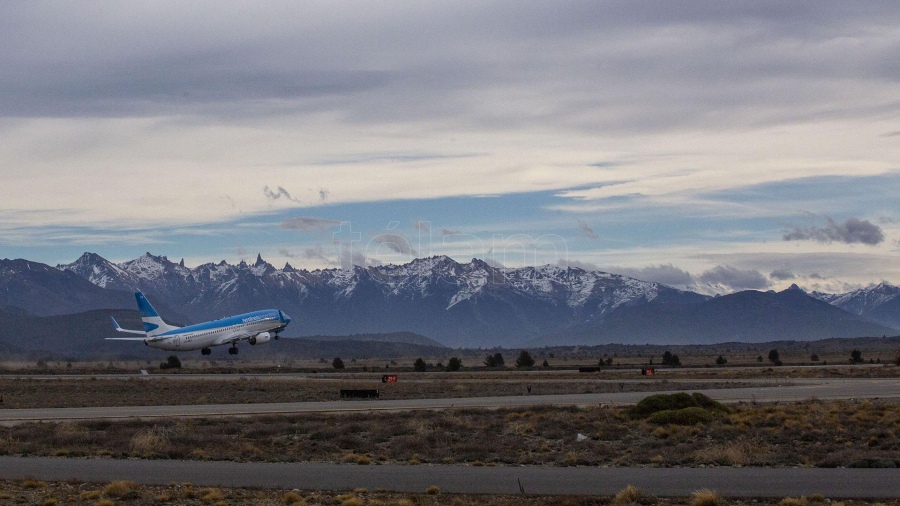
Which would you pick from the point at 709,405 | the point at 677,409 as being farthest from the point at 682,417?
the point at 709,405

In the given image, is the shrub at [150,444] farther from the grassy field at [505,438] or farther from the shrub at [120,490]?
the shrub at [120,490]

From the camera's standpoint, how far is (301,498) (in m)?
22.4

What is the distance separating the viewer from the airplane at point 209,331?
3952 inches

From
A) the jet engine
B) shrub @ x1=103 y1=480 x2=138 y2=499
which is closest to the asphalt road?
shrub @ x1=103 y1=480 x2=138 y2=499

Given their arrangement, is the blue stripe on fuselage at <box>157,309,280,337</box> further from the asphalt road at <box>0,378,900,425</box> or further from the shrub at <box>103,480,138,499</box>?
the shrub at <box>103,480,138,499</box>

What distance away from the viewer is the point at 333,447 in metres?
33.0

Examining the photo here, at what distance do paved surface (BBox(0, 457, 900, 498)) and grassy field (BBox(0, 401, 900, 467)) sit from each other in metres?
1.55

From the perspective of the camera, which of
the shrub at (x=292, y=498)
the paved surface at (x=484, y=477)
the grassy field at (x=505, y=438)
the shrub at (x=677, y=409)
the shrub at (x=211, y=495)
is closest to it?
the shrub at (x=292, y=498)

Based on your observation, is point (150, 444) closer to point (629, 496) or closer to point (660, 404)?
point (629, 496)

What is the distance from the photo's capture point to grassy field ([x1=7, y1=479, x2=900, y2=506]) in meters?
21.5

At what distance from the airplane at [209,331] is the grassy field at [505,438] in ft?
191

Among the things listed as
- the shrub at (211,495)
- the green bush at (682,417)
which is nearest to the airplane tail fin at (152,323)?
the green bush at (682,417)

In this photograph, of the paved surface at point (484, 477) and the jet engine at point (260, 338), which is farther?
the jet engine at point (260, 338)

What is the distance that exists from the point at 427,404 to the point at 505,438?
16709mm
